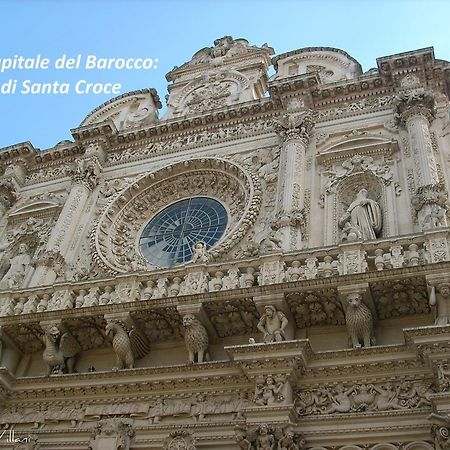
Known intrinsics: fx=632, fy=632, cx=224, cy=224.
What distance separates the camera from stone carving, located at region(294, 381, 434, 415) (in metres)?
8.88

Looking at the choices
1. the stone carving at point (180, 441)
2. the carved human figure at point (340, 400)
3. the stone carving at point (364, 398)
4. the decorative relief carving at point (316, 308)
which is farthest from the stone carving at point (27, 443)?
the carved human figure at point (340, 400)

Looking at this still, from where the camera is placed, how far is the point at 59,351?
1134 cm

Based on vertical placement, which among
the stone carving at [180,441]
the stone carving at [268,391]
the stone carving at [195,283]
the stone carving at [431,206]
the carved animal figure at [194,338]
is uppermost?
the stone carving at [431,206]

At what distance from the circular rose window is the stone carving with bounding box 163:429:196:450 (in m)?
5.38

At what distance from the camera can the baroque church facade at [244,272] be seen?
9.25 metres

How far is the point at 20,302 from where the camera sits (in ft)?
40.6

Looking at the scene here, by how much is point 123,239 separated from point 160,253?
1183 millimetres

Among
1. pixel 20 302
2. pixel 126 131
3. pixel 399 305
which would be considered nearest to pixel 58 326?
pixel 20 302

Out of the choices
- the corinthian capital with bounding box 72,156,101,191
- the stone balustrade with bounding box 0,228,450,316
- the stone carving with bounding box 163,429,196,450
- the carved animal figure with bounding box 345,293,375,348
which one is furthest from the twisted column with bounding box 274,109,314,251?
the corinthian capital with bounding box 72,156,101,191

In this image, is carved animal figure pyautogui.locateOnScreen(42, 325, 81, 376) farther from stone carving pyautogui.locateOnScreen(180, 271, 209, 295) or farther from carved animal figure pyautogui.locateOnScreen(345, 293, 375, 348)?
carved animal figure pyautogui.locateOnScreen(345, 293, 375, 348)

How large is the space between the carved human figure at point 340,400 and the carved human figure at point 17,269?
8823 millimetres

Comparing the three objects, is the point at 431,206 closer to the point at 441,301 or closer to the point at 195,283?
the point at 441,301

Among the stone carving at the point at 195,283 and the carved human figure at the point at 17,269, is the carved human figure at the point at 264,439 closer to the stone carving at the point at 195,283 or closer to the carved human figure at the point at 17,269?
the stone carving at the point at 195,283

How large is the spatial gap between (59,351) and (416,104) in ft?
30.3
